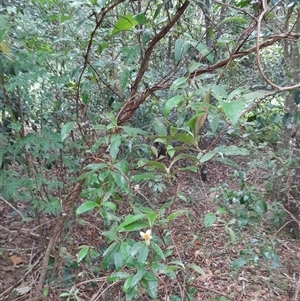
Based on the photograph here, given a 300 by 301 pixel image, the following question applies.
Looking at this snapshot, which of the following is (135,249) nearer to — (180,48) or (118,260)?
(118,260)

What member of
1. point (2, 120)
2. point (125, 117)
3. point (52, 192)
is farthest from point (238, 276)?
point (2, 120)

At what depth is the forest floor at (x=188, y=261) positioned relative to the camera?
1.54m

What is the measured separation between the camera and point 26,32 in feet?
4.59

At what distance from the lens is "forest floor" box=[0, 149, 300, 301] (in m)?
1.54

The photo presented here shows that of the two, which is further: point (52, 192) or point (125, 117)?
point (52, 192)

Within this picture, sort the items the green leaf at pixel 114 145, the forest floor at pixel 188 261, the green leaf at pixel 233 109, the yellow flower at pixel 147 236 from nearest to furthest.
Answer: the green leaf at pixel 233 109 < the yellow flower at pixel 147 236 < the green leaf at pixel 114 145 < the forest floor at pixel 188 261

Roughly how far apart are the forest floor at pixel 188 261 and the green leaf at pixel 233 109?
0.69 meters

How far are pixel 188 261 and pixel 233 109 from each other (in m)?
1.02

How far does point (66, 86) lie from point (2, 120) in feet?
1.14

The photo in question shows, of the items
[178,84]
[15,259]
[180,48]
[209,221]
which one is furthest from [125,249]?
[15,259]

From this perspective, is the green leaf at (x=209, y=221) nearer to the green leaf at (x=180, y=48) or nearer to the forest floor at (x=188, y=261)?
the forest floor at (x=188, y=261)

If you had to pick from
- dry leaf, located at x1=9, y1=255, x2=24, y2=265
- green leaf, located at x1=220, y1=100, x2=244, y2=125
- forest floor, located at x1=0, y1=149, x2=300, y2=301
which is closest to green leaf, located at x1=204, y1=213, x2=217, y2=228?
forest floor, located at x1=0, y1=149, x2=300, y2=301

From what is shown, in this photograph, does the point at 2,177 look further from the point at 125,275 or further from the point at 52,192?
the point at 125,275

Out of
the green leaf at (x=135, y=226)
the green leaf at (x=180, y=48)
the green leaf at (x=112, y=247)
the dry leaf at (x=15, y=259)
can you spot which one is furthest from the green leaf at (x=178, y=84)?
the dry leaf at (x=15, y=259)
